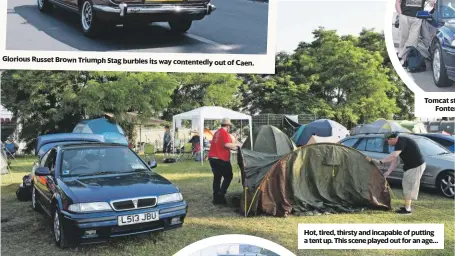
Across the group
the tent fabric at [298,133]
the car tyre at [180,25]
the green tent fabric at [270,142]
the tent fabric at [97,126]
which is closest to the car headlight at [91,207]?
the car tyre at [180,25]

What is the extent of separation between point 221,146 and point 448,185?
3.63 m

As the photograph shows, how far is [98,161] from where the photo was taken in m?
4.65

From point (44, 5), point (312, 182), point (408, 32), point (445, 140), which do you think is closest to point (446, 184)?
point (445, 140)

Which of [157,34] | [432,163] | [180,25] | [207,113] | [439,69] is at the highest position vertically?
[180,25]

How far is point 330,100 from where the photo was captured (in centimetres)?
1023

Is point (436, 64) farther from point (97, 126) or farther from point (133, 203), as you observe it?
point (97, 126)

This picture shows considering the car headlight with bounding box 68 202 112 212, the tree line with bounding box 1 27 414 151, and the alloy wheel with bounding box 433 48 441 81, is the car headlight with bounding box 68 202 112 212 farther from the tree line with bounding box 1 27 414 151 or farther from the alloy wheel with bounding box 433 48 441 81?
the alloy wheel with bounding box 433 48 441 81

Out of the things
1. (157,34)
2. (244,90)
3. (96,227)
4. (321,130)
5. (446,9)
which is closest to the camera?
(96,227)

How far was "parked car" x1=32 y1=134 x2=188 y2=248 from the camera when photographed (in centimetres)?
388

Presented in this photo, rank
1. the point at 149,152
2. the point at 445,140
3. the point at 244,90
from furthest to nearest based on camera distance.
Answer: the point at 244,90
the point at 149,152
the point at 445,140

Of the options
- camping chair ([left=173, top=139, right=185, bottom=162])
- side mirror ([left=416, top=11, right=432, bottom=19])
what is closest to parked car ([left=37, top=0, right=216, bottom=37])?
side mirror ([left=416, top=11, right=432, bottom=19])

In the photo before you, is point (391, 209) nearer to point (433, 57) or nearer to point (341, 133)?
point (433, 57)

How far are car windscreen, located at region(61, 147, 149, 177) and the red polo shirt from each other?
126cm

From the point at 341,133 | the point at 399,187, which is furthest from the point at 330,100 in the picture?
the point at 399,187
